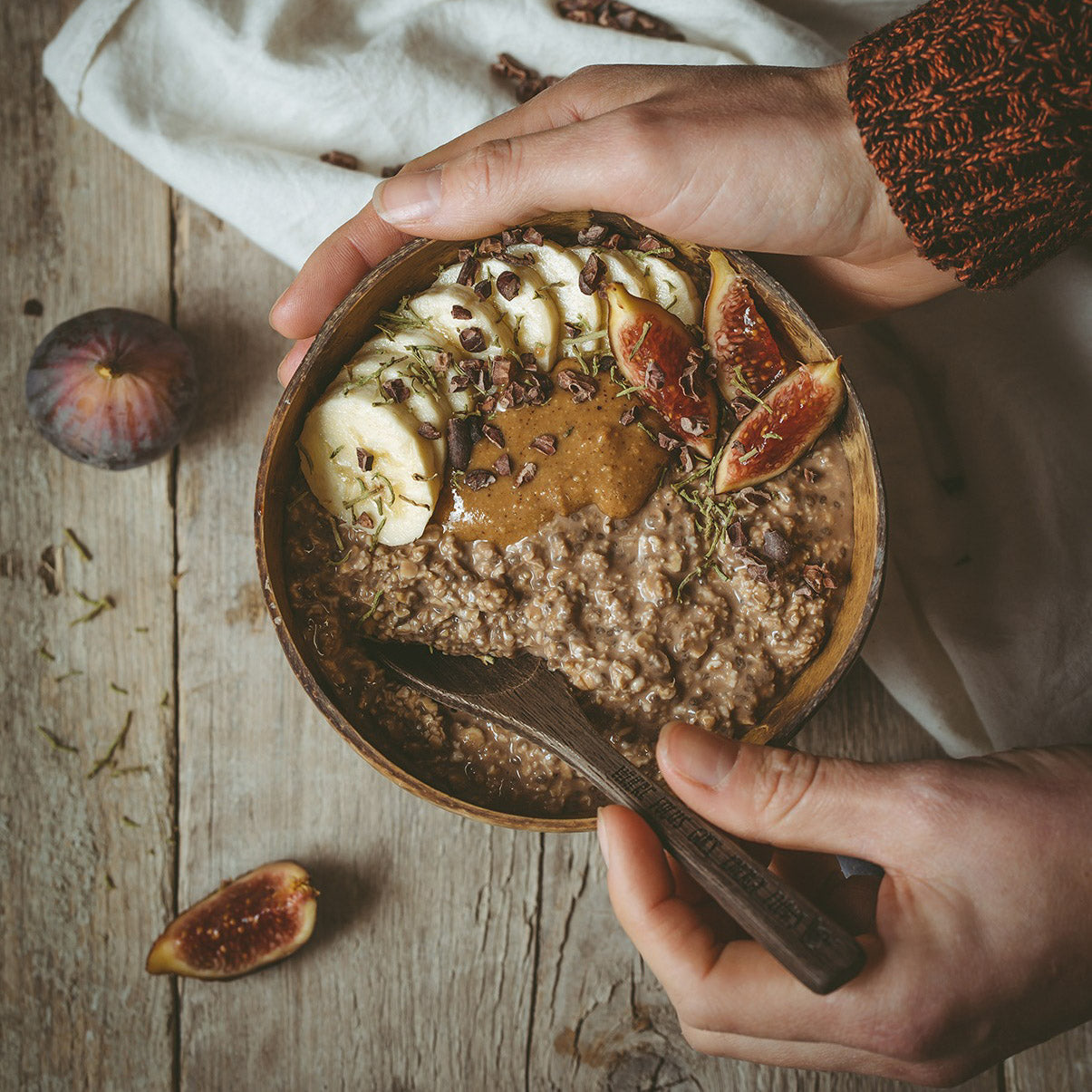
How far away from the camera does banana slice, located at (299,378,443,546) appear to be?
5.87 feet

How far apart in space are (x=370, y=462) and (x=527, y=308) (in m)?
0.43

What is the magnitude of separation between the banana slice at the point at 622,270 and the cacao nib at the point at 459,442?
400 mm

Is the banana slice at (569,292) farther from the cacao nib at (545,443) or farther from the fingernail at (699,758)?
the fingernail at (699,758)

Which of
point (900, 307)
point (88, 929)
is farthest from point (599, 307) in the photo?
point (88, 929)

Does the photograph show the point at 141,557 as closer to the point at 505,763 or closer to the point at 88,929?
the point at 88,929

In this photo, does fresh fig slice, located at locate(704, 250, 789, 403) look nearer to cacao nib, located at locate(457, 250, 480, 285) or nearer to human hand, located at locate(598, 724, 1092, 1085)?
cacao nib, located at locate(457, 250, 480, 285)

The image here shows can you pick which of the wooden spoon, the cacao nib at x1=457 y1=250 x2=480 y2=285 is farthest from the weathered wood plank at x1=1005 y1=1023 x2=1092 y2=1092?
the cacao nib at x1=457 y1=250 x2=480 y2=285

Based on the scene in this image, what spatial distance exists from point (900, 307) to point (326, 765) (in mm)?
1758

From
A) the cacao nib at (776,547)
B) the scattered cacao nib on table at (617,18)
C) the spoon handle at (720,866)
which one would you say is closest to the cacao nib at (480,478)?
the spoon handle at (720,866)

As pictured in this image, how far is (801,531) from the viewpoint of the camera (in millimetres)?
1890

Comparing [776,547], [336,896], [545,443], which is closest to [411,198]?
[545,443]

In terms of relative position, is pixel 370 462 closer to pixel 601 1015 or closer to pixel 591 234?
pixel 591 234

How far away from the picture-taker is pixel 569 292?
188 centimetres

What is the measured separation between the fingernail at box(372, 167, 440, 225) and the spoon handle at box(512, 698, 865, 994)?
0.96 metres
